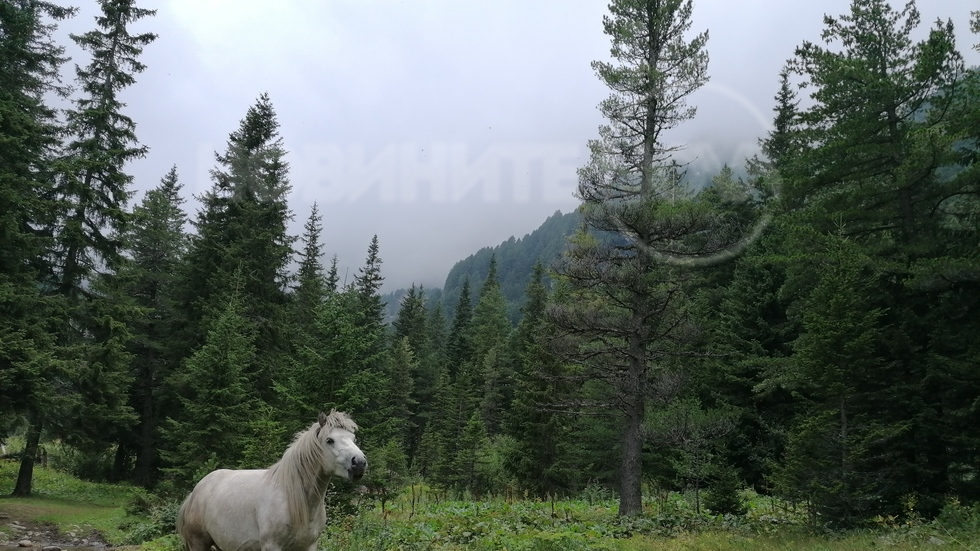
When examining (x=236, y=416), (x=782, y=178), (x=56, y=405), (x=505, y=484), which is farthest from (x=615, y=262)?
(x=56, y=405)

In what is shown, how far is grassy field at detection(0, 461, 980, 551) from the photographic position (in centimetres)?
904

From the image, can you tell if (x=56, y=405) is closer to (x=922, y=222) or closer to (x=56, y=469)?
(x=56, y=469)

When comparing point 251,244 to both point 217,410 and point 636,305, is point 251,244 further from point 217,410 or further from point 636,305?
point 636,305

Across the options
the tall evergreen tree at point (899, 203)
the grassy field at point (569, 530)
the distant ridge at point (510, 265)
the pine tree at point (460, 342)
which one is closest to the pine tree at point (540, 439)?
the grassy field at point (569, 530)

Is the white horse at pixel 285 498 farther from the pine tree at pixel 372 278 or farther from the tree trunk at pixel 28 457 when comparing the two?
the pine tree at pixel 372 278

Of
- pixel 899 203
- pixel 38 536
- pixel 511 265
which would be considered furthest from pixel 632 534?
pixel 511 265

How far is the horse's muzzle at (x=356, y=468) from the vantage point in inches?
205

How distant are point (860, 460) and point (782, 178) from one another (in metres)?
8.76

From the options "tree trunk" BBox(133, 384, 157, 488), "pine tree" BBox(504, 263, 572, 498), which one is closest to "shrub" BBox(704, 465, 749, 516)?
"pine tree" BBox(504, 263, 572, 498)

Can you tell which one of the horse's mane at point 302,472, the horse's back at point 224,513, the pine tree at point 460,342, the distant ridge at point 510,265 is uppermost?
the distant ridge at point 510,265

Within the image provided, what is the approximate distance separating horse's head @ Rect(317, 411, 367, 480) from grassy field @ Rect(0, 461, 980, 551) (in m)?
4.30

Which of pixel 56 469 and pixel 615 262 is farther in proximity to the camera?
pixel 56 469

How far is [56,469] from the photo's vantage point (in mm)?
28266

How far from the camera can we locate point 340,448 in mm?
5391
